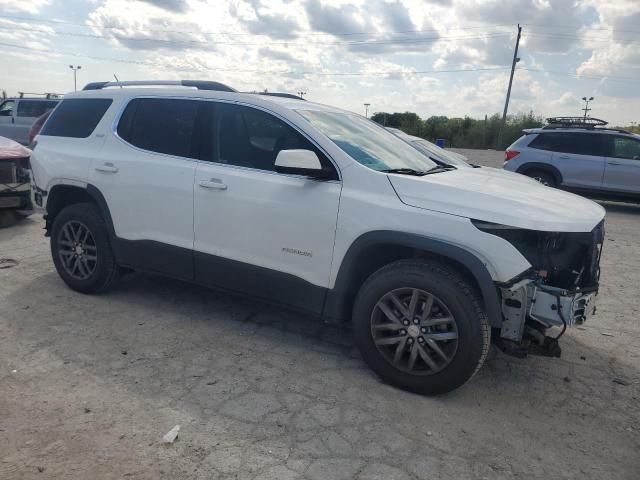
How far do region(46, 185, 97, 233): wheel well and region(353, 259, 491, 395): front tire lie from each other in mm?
2983

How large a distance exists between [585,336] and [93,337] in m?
4.11

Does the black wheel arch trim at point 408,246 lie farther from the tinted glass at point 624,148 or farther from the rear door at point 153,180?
the tinted glass at point 624,148

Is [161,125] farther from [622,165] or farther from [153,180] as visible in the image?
[622,165]

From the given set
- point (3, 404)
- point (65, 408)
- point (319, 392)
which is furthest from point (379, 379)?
point (3, 404)

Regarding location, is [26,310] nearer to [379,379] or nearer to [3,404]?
[3,404]

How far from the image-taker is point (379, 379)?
372cm

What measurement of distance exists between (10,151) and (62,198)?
346cm

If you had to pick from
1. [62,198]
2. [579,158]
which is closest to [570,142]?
[579,158]

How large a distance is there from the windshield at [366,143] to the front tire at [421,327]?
83 cm

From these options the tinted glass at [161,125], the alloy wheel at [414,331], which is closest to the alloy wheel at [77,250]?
the tinted glass at [161,125]

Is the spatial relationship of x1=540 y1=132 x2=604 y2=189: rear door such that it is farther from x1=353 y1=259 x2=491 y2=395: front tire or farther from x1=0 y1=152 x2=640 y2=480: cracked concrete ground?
x1=353 y1=259 x2=491 y2=395: front tire

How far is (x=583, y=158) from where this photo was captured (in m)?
12.4

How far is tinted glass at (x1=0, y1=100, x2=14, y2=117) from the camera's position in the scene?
17073 millimetres

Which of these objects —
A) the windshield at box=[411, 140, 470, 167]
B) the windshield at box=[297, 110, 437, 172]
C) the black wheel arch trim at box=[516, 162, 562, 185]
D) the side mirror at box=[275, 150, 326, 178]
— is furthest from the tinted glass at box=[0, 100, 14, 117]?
the side mirror at box=[275, 150, 326, 178]
